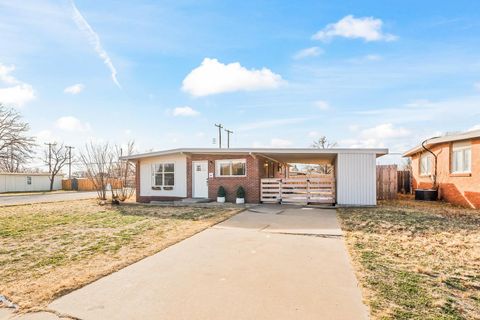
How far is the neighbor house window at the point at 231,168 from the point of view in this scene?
14.8 meters

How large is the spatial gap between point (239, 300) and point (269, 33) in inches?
434

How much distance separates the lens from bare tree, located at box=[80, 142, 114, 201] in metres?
17.4

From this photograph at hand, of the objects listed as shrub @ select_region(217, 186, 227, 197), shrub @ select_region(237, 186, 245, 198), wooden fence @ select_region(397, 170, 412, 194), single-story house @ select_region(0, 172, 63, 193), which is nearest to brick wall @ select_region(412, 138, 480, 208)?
wooden fence @ select_region(397, 170, 412, 194)

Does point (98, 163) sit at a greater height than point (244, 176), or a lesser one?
greater

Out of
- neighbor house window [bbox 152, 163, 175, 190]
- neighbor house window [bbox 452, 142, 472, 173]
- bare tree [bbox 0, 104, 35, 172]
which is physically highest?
bare tree [bbox 0, 104, 35, 172]

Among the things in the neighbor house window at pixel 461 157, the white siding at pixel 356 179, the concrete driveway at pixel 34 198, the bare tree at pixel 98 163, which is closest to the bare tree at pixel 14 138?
the concrete driveway at pixel 34 198

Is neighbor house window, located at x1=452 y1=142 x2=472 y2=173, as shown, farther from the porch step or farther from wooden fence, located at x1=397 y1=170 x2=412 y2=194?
the porch step

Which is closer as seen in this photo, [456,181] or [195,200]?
[456,181]

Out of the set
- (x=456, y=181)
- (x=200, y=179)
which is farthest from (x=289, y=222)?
(x=456, y=181)

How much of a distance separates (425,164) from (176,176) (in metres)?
14.7

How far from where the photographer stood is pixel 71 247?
20.6 ft

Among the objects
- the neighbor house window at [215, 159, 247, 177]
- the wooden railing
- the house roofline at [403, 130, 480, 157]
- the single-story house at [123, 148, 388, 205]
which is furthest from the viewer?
the neighbor house window at [215, 159, 247, 177]

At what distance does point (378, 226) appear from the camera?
8.12m

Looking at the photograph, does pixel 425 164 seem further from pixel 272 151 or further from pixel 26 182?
pixel 26 182
